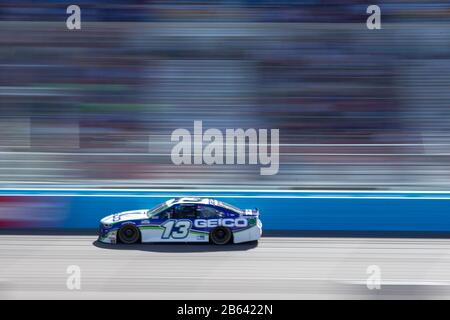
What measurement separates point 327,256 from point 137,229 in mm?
2692

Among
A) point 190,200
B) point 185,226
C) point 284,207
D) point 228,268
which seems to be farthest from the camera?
A: point 284,207

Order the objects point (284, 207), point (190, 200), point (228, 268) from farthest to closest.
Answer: point (284, 207) → point (190, 200) → point (228, 268)

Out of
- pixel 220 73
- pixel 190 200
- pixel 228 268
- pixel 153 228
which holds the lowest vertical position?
pixel 228 268

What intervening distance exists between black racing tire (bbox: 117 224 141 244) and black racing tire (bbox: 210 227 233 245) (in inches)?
41.9

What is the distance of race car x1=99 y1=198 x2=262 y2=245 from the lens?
9938 millimetres

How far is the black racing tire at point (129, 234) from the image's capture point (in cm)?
994

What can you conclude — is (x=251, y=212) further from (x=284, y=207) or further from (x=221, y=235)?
(x=284, y=207)

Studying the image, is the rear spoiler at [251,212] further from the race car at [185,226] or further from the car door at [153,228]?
the car door at [153,228]

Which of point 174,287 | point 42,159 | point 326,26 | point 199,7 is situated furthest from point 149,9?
point 174,287

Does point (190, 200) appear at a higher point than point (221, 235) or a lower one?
higher

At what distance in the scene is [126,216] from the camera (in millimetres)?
10117

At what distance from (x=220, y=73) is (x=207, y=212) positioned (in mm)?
4909

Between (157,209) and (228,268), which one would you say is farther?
(157,209)

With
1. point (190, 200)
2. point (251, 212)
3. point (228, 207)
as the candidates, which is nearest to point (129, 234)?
point (190, 200)
